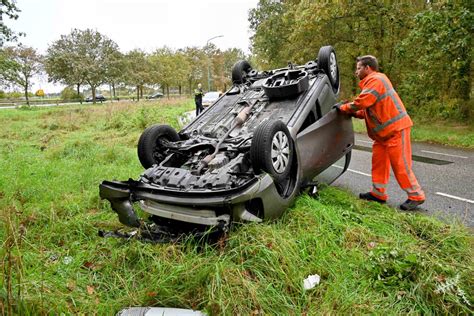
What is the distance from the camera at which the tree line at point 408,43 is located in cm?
852

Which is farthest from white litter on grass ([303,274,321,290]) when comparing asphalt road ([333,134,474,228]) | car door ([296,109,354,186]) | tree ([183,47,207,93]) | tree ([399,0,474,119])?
tree ([183,47,207,93])

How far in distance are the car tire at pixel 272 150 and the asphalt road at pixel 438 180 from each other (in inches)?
61.0

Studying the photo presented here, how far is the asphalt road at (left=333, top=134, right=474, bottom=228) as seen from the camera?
3.72 m

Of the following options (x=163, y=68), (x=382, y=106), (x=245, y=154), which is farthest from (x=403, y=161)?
(x=163, y=68)

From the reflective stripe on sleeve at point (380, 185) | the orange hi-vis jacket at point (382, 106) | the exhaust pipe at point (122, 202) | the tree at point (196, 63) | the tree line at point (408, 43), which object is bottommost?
the reflective stripe on sleeve at point (380, 185)

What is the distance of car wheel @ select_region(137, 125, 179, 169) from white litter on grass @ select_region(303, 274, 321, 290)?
6.06ft

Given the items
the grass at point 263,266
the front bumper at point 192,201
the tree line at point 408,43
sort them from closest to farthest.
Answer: the grass at point 263,266
the front bumper at point 192,201
the tree line at point 408,43

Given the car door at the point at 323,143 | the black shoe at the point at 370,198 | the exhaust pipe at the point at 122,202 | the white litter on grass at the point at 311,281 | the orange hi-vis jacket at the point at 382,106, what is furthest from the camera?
the black shoe at the point at 370,198

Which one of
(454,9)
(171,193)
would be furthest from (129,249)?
(454,9)

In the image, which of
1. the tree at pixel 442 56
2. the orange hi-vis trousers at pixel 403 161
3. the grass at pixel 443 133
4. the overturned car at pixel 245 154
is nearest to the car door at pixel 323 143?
the overturned car at pixel 245 154

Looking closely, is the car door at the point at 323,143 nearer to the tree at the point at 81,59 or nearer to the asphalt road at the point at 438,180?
the asphalt road at the point at 438,180

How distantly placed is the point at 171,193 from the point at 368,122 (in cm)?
240

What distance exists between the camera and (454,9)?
8.46 m

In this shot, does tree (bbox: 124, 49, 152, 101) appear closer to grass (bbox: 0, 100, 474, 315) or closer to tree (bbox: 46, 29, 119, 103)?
tree (bbox: 46, 29, 119, 103)
